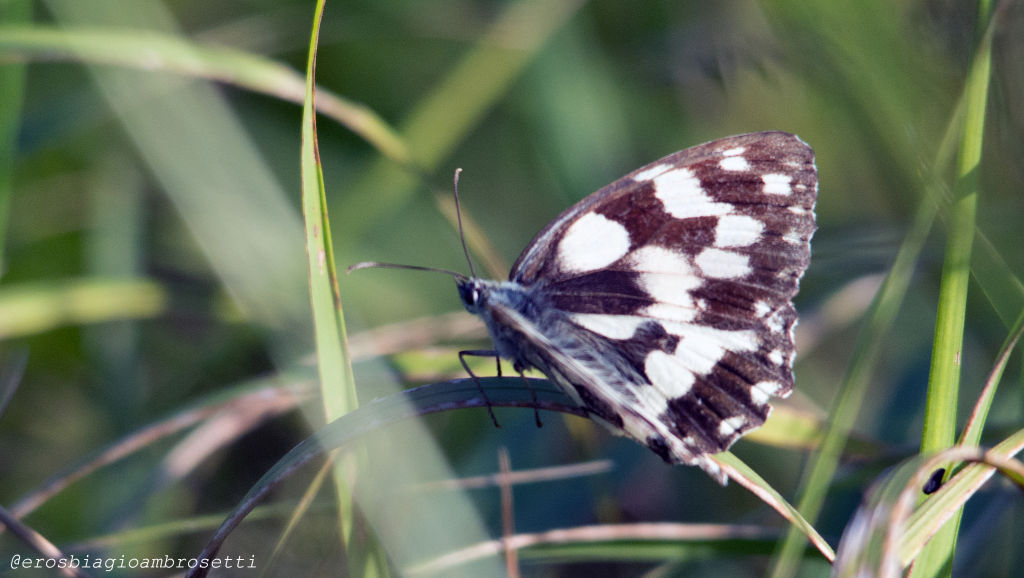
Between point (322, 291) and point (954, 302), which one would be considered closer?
point (954, 302)

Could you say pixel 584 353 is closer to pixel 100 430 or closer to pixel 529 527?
pixel 529 527

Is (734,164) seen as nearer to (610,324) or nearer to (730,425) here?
(610,324)

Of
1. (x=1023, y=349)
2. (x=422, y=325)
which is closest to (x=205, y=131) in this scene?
(x=422, y=325)

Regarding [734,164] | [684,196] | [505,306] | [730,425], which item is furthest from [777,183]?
[505,306]

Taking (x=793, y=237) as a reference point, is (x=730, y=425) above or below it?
below

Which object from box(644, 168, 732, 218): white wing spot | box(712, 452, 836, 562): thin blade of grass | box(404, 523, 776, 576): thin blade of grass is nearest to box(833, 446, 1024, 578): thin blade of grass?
box(712, 452, 836, 562): thin blade of grass

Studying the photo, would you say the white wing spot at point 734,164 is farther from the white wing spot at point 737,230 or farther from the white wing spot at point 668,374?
the white wing spot at point 668,374
